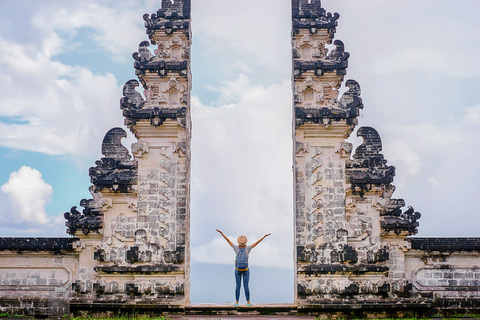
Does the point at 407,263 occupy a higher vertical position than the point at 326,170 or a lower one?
lower

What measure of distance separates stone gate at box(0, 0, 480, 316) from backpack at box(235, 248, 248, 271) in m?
1.43

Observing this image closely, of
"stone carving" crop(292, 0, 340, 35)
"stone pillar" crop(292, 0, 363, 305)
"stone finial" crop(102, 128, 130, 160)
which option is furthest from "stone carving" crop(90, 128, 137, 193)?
"stone carving" crop(292, 0, 340, 35)

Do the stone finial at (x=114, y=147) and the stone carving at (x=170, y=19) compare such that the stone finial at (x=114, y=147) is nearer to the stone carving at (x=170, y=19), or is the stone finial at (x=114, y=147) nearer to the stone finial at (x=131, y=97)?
the stone finial at (x=131, y=97)

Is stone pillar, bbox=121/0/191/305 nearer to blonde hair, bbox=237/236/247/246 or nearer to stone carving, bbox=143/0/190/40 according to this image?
stone carving, bbox=143/0/190/40

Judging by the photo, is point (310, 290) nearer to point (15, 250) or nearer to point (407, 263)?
point (407, 263)

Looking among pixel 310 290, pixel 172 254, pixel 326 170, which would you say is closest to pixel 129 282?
pixel 172 254

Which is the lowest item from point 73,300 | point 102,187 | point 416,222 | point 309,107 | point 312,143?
point 73,300

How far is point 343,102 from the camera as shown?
15.3 m

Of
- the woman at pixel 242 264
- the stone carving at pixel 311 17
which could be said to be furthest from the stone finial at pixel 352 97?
the woman at pixel 242 264

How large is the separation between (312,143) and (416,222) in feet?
11.7

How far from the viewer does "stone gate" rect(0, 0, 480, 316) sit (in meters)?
14.3

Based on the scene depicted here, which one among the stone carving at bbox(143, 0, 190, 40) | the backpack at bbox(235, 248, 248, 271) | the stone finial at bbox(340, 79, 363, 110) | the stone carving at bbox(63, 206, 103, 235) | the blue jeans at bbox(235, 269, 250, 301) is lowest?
the blue jeans at bbox(235, 269, 250, 301)

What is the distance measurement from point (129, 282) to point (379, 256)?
678 centimetres

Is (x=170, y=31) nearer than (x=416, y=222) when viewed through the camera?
No
